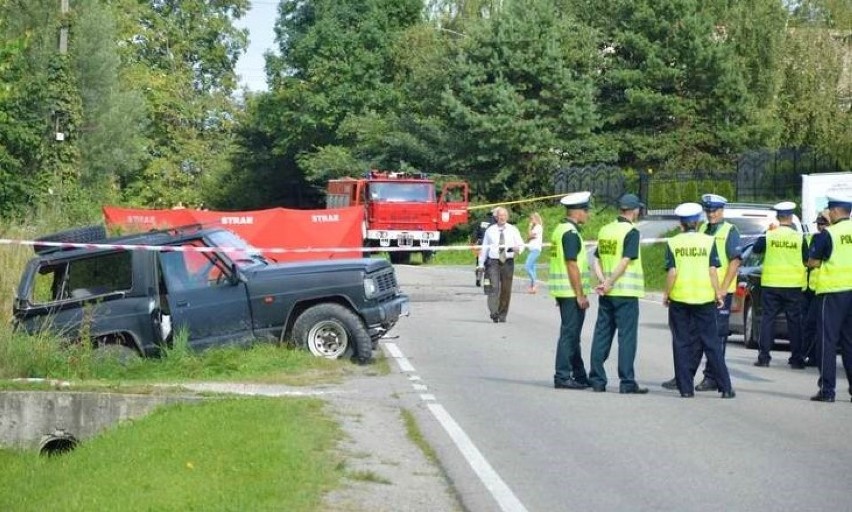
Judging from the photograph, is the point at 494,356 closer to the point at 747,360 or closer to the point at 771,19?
the point at 747,360

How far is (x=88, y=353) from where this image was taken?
1662 centimetres

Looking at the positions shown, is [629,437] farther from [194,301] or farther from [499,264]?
[499,264]

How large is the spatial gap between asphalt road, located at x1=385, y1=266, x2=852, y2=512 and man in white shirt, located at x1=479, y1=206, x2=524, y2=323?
4.40 m

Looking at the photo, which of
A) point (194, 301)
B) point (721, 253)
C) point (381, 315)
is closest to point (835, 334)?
point (721, 253)

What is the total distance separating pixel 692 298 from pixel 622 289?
2.14ft

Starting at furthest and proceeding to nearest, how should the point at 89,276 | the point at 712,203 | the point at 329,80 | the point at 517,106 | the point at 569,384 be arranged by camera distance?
the point at 329,80 → the point at 517,106 → the point at 89,276 → the point at 712,203 → the point at 569,384

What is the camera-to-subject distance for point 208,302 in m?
17.0

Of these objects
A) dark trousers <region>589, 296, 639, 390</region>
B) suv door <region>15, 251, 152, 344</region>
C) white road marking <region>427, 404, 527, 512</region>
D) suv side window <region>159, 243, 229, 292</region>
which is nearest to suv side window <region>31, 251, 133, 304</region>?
suv door <region>15, 251, 152, 344</region>

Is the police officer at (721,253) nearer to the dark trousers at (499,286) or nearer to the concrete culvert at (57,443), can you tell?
the concrete culvert at (57,443)

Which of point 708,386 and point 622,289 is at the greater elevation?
point 622,289

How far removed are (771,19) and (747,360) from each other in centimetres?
4052

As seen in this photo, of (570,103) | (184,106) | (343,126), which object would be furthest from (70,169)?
(184,106)

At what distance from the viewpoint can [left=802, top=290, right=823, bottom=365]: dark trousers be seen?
1736 centimetres

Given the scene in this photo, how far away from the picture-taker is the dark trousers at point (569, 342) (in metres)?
14.6
